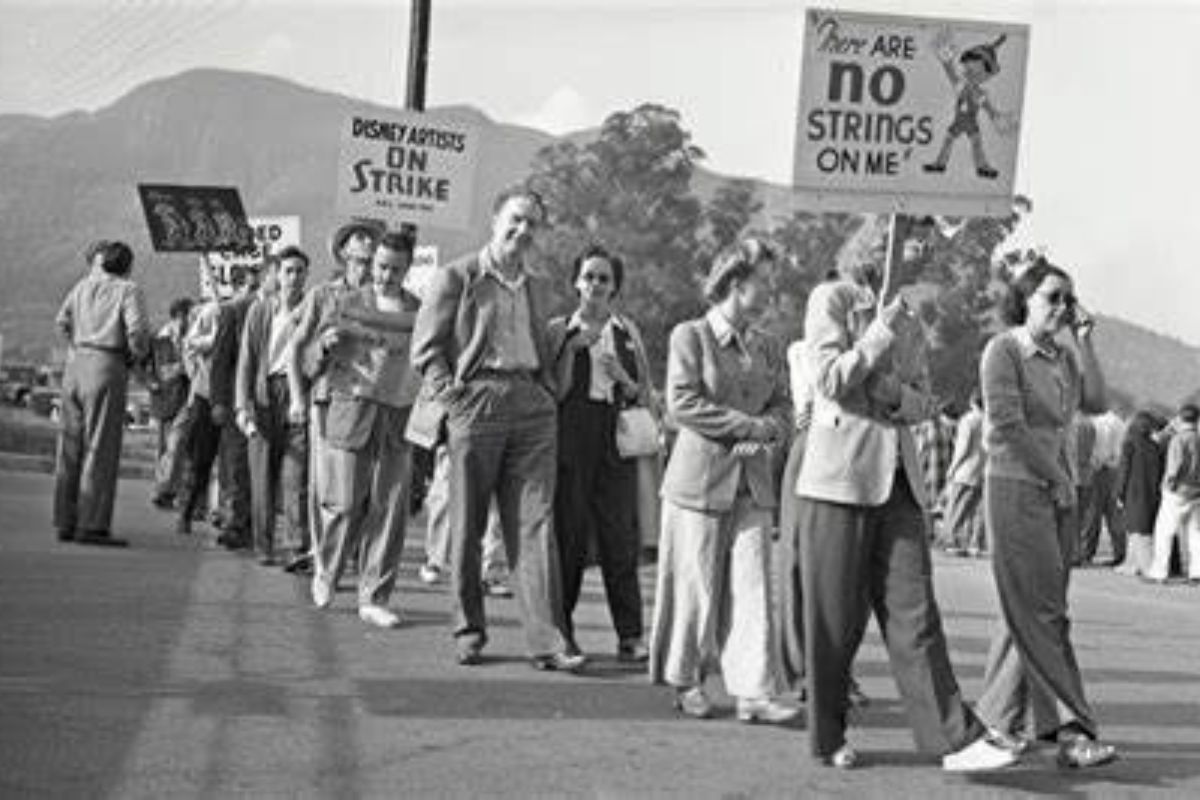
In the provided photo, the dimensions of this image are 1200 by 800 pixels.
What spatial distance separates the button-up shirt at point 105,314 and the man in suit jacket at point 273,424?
78cm

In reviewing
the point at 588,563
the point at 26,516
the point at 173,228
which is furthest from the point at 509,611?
the point at 173,228

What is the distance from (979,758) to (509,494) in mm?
3093

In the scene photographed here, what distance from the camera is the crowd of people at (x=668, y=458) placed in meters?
7.61

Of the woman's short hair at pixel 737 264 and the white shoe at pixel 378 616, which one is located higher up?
the woman's short hair at pixel 737 264

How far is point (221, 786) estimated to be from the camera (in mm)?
6672

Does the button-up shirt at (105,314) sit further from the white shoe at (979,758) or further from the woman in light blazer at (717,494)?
the white shoe at (979,758)

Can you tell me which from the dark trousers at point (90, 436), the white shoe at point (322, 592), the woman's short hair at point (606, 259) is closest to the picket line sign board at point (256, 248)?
the dark trousers at point (90, 436)

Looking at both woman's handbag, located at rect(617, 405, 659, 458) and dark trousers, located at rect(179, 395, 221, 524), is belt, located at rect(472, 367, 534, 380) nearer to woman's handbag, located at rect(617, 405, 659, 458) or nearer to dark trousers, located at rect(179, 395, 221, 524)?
woman's handbag, located at rect(617, 405, 659, 458)

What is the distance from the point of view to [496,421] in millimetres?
9688

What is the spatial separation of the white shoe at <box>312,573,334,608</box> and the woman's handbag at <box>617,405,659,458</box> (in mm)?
1977

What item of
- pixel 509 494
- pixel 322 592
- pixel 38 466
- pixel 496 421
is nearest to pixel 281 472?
pixel 322 592

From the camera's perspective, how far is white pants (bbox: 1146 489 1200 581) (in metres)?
22.3

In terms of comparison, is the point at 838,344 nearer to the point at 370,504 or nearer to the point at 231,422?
the point at 370,504

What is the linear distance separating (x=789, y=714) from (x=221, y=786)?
259cm
